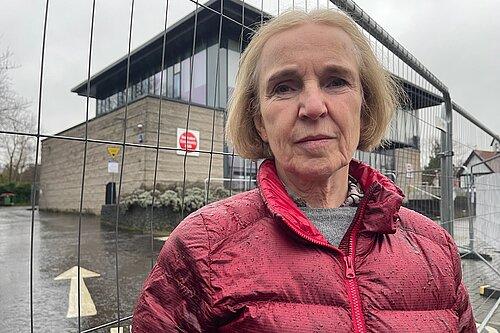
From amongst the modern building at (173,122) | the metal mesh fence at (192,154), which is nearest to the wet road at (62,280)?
the metal mesh fence at (192,154)

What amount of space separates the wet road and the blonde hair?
0.88m

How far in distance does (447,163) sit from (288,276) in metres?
4.29

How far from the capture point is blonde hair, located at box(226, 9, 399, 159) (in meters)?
1.18

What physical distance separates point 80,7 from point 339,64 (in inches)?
54.7

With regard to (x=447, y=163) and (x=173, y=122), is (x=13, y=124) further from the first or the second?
(x=173, y=122)

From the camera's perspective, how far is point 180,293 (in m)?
0.90

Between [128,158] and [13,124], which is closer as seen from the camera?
[13,124]

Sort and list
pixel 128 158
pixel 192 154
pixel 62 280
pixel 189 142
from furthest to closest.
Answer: pixel 128 158
pixel 62 280
pixel 189 142
pixel 192 154

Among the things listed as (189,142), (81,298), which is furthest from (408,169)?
(81,298)

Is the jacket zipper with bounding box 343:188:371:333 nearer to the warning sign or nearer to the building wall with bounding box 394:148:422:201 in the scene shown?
the warning sign

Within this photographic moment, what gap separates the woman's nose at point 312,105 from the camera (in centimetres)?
104

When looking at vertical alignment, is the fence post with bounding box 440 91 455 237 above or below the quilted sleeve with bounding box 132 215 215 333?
above

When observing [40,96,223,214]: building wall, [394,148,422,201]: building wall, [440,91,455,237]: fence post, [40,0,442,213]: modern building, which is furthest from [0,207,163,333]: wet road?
[440,91,455,237]: fence post

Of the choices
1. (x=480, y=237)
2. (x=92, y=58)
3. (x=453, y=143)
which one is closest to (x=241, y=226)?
(x=92, y=58)
